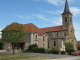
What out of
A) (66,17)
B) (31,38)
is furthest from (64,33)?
(31,38)

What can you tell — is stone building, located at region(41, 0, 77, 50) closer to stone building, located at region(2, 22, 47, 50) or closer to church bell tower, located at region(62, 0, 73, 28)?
church bell tower, located at region(62, 0, 73, 28)

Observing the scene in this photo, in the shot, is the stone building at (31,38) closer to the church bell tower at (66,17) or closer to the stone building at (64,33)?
the stone building at (64,33)

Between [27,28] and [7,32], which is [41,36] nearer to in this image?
[27,28]

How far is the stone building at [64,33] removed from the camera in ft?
174

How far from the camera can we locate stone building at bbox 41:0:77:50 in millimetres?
52906

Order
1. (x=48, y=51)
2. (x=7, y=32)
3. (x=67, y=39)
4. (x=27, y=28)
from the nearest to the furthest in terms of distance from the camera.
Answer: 1. (x=7, y=32)
2. (x=48, y=51)
3. (x=27, y=28)
4. (x=67, y=39)

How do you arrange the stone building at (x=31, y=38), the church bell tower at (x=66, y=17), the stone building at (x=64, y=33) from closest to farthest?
the stone building at (x=31, y=38) < the stone building at (x=64, y=33) < the church bell tower at (x=66, y=17)

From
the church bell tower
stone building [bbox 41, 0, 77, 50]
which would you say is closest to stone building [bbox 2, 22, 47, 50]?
stone building [bbox 41, 0, 77, 50]

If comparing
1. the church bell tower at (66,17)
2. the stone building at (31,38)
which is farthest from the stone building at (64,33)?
the stone building at (31,38)

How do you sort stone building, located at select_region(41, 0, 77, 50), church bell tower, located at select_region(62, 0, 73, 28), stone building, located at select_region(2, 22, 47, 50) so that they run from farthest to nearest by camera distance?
1. church bell tower, located at select_region(62, 0, 73, 28)
2. stone building, located at select_region(41, 0, 77, 50)
3. stone building, located at select_region(2, 22, 47, 50)

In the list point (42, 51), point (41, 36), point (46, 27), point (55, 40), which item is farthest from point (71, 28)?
point (42, 51)

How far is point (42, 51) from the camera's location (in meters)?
29.5

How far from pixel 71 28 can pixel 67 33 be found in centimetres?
372

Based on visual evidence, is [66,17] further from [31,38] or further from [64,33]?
[31,38]
